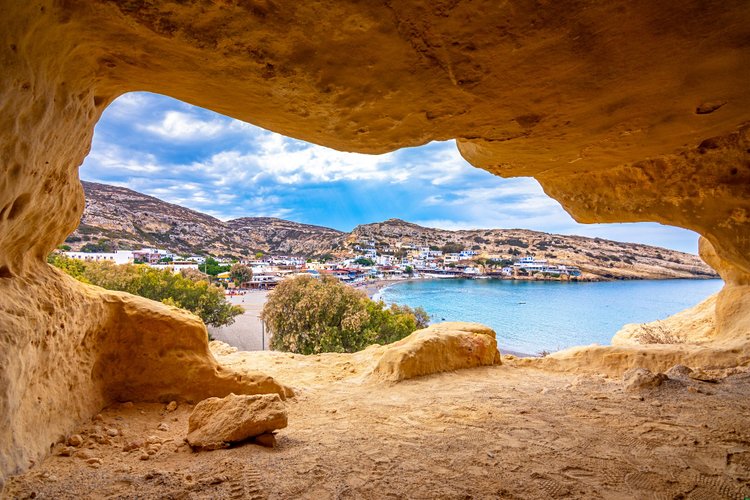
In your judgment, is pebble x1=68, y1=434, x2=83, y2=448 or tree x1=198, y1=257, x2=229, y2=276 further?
tree x1=198, y1=257, x2=229, y2=276

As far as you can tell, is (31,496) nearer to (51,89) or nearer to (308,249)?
(51,89)

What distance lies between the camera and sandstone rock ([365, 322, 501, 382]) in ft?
21.6

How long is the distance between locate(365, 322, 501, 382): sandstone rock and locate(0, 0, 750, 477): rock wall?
3278 mm

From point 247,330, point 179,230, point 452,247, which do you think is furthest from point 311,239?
point 247,330

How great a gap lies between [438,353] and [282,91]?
5.54 meters

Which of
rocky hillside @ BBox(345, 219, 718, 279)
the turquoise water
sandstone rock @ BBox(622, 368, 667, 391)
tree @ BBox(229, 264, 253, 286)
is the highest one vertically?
rocky hillside @ BBox(345, 219, 718, 279)

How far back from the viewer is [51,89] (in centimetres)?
243

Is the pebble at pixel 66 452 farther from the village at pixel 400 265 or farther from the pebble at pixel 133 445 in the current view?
the village at pixel 400 265

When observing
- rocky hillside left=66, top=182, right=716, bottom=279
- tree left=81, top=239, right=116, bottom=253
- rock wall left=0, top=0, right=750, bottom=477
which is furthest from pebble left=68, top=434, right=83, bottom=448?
rocky hillside left=66, top=182, right=716, bottom=279

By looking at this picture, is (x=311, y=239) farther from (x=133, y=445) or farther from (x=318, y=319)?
(x=133, y=445)

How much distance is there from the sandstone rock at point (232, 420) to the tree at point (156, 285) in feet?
45.3

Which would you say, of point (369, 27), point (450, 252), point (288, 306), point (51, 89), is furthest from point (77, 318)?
point (450, 252)

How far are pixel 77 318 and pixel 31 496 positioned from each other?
75.0 inches

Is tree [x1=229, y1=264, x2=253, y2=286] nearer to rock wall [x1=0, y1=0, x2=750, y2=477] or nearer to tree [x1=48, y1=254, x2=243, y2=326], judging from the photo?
tree [x1=48, y1=254, x2=243, y2=326]
